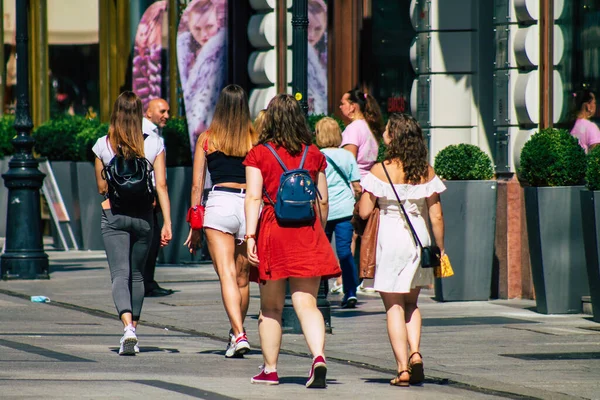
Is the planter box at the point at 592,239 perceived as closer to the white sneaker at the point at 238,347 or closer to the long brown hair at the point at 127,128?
the white sneaker at the point at 238,347

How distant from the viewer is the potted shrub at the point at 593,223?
1129 centimetres

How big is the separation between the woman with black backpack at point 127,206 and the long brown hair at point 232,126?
0.58 meters

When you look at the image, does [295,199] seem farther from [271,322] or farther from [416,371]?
[416,371]

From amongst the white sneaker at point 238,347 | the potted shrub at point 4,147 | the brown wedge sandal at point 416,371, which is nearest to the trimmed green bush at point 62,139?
the potted shrub at point 4,147

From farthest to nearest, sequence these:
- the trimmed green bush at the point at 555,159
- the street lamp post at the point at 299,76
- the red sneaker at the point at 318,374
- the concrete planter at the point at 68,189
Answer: the concrete planter at the point at 68,189, the trimmed green bush at the point at 555,159, the street lamp post at the point at 299,76, the red sneaker at the point at 318,374

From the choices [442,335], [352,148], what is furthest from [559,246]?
[352,148]

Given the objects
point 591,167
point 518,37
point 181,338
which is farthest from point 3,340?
point 518,37

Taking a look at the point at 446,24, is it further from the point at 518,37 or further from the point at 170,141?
the point at 170,141

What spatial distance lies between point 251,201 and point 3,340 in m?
2.93

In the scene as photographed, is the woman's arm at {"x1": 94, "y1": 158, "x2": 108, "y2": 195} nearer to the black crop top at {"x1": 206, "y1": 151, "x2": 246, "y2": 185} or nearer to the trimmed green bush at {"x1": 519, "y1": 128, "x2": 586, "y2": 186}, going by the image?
the black crop top at {"x1": 206, "y1": 151, "x2": 246, "y2": 185}

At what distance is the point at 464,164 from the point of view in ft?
43.4

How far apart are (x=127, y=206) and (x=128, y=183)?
174 millimetres

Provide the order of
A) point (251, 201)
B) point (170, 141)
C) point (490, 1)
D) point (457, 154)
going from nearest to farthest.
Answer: point (251, 201) → point (457, 154) → point (490, 1) → point (170, 141)

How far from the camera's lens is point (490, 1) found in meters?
14.8
